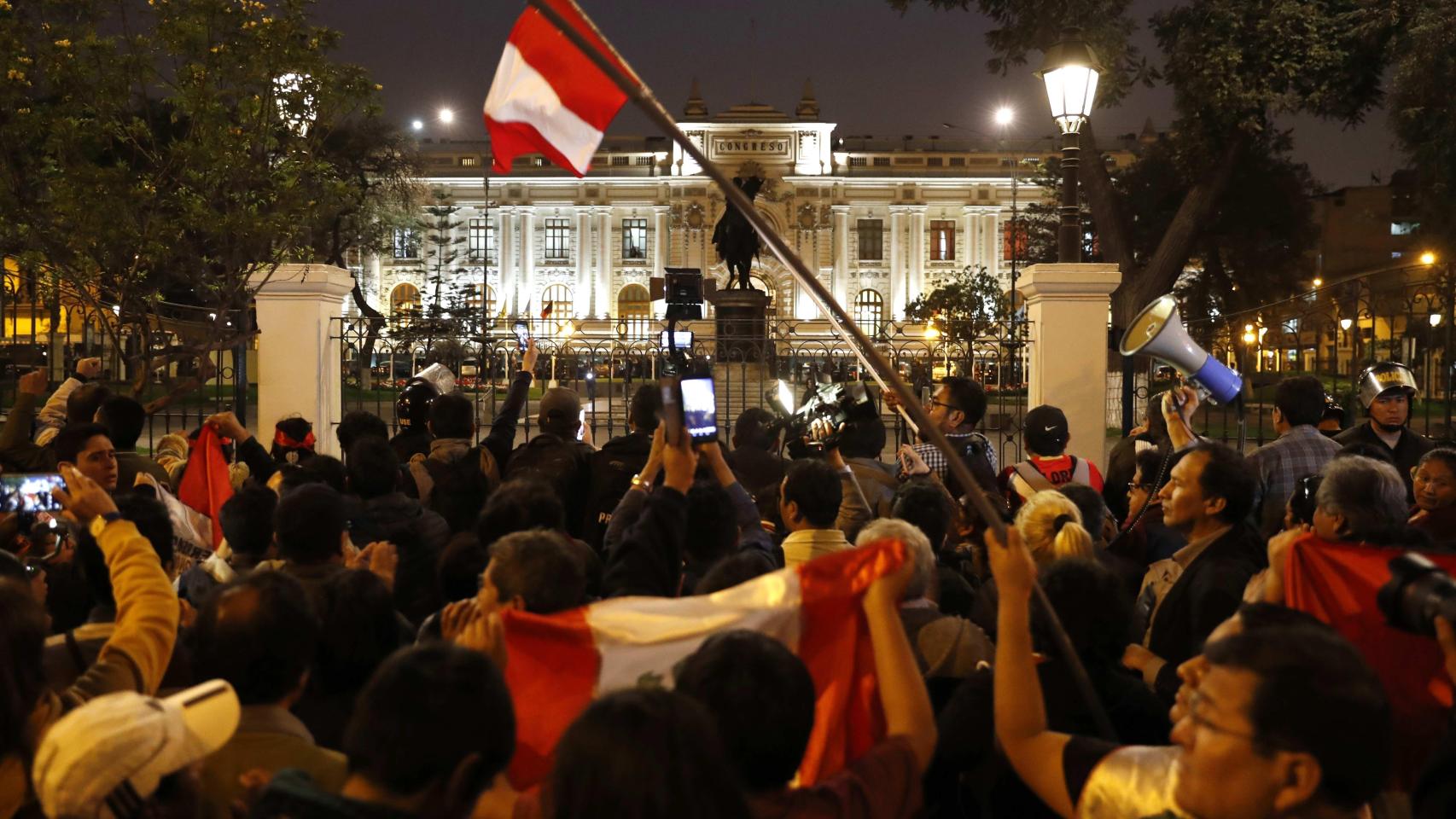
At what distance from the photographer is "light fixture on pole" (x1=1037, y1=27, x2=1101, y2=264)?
9.35m

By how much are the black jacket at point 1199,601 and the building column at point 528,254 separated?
64.2 meters

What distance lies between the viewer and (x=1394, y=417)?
685 cm

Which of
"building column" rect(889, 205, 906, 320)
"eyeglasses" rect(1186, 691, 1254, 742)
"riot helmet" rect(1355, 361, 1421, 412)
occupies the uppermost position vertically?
"building column" rect(889, 205, 906, 320)

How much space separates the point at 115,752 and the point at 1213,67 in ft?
65.7

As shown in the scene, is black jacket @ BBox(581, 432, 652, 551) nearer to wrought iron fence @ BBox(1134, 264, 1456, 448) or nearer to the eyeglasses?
the eyeglasses

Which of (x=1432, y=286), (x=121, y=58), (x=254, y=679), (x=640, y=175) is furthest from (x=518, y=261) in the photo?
(x=254, y=679)

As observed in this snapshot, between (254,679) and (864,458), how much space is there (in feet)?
13.5

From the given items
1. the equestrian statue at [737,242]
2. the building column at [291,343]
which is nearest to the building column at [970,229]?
the equestrian statue at [737,242]

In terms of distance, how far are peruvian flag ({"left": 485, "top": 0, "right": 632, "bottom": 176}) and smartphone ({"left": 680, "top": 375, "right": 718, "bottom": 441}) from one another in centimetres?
93

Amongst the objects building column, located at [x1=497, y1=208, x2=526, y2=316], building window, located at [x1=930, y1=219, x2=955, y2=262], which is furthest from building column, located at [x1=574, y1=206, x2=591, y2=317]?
building window, located at [x1=930, y1=219, x2=955, y2=262]

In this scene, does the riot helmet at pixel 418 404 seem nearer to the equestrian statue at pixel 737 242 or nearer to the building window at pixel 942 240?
the equestrian statue at pixel 737 242

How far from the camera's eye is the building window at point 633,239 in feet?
226

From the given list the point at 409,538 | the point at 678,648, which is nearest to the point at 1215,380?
the point at 409,538

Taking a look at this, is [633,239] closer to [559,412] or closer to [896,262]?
[896,262]
